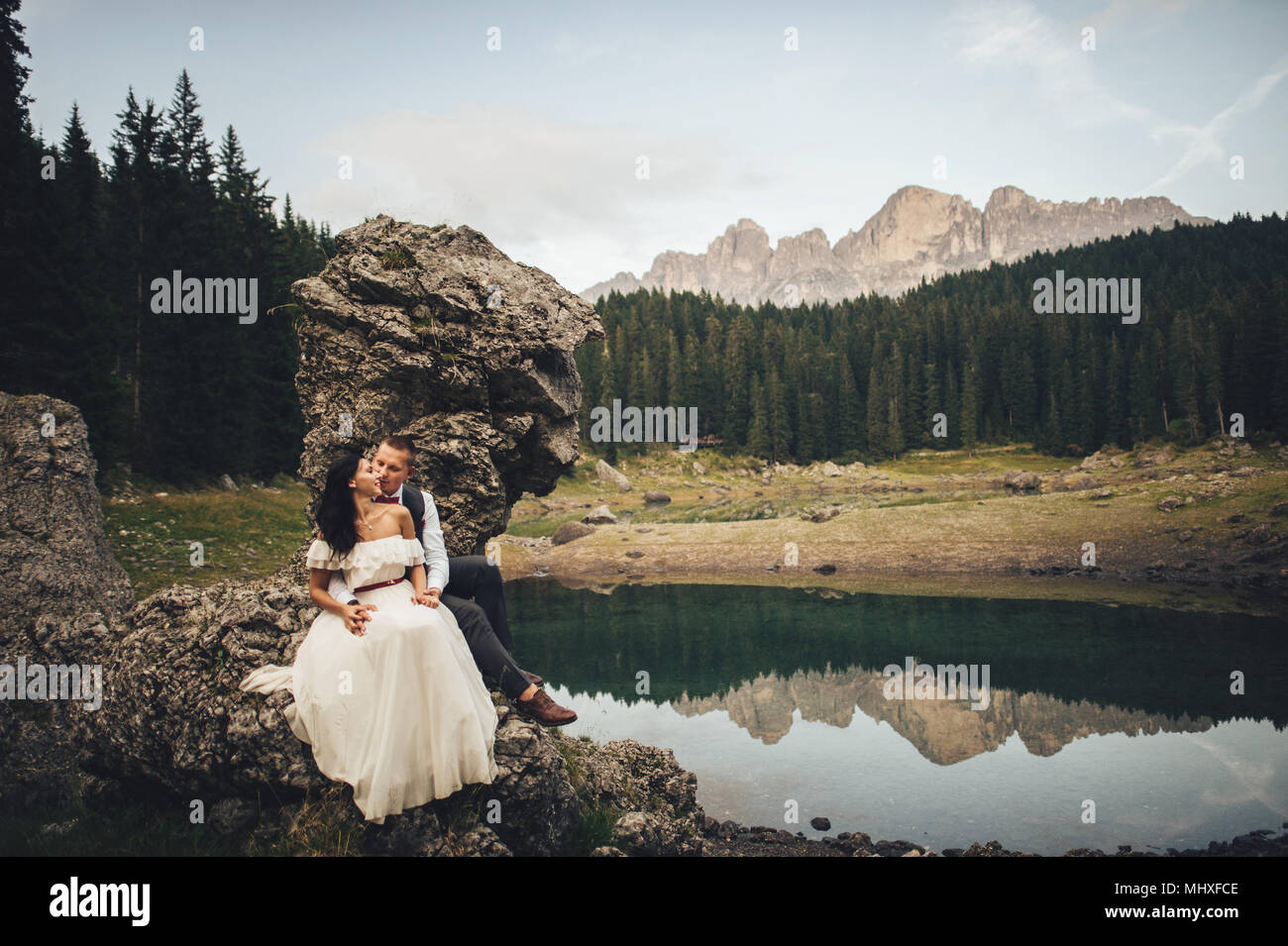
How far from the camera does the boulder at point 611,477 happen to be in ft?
331

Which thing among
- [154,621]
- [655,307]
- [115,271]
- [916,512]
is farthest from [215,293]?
[655,307]

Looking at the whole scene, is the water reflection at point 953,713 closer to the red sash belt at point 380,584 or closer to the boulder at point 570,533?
the red sash belt at point 380,584

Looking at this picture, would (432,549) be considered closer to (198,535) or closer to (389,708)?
(389,708)

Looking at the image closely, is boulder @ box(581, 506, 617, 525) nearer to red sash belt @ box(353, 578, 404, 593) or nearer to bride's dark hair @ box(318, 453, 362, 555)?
red sash belt @ box(353, 578, 404, 593)

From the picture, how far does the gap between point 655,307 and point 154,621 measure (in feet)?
539

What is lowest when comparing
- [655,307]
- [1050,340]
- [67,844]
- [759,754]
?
[759,754]

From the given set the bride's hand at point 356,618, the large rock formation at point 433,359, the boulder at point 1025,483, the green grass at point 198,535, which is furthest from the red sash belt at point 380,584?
the boulder at point 1025,483

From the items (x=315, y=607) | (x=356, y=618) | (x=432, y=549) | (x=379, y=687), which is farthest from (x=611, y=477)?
(x=379, y=687)

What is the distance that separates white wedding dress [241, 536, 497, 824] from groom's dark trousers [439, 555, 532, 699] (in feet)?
4.47

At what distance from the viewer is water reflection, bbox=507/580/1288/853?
1486 centimetres

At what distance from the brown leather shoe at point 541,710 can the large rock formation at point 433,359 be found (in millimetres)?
3735

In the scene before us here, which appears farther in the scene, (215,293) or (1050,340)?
(1050,340)

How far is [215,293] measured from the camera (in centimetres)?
4650
